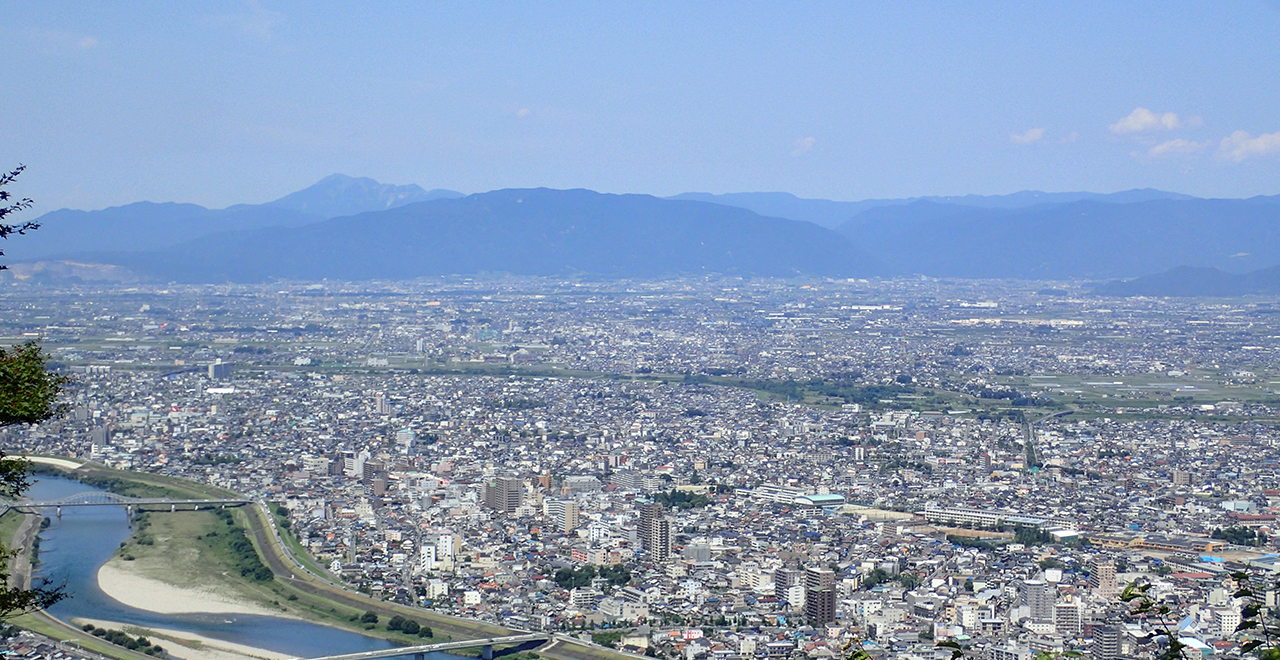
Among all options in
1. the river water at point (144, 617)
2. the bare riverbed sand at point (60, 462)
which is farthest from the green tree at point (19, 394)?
the bare riverbed sand at point (60, 462)

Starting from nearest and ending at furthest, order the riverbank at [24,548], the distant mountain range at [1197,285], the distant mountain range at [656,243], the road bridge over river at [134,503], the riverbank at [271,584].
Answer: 1. the riverbank at [271,584]
2. the riverbank at [24,548]
3. the road bridge over river at [134,503]
4. the distant mountain range at [1197,285]
5. the distant mountain range at [656,243]

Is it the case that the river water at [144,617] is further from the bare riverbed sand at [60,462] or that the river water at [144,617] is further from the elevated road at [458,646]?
the bare riverbed sand at [60,462]

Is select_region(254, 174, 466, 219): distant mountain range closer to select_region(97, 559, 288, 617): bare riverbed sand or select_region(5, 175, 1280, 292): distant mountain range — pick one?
select_region(5, 175, 1280, 292): distant mountain range

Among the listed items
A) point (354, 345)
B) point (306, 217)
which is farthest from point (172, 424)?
point (306, 217)

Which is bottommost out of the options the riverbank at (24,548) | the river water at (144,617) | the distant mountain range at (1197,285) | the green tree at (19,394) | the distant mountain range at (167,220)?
the river water at (144,617)

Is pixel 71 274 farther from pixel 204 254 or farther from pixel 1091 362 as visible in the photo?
pixel 1091 362

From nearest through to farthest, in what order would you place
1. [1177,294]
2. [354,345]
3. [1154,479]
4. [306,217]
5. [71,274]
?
[1154,479] < [354,345] < [1177,294] < [71,274] < [306,217]

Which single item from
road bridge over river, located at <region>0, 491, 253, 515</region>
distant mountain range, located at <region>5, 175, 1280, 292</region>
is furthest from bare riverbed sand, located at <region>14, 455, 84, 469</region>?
distant mountain range, located at <region>5, 175, 1280, 292</region>
